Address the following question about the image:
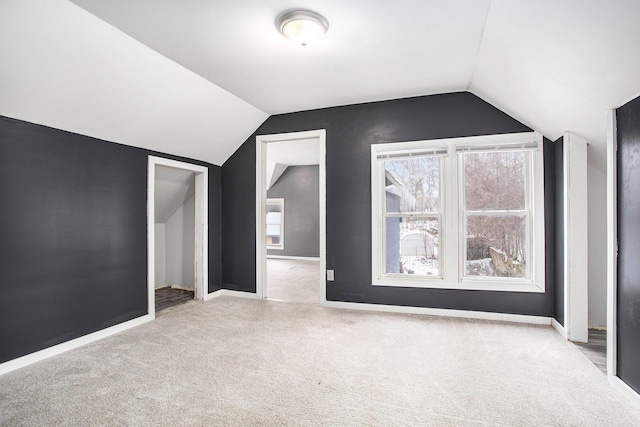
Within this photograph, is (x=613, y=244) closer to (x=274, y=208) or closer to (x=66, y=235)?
(x=66, y=235)

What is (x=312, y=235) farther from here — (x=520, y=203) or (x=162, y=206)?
(x=520, y=203)

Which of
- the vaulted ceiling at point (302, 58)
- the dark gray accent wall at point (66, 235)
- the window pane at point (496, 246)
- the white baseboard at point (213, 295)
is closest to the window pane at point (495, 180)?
the window pane at point (496, 246)

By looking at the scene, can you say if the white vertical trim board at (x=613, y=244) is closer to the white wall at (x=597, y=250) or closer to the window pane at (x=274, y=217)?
the white wall at (x=597, y=250)

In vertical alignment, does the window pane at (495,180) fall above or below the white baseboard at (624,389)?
above

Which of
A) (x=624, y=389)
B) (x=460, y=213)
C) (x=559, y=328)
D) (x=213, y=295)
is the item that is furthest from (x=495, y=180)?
(x=213, y=295)

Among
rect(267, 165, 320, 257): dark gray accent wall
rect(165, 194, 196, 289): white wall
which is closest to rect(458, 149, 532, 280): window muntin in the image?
rect(165, 194, 196, 289): white wall

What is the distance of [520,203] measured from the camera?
11.5 ft

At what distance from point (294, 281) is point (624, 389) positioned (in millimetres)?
4383

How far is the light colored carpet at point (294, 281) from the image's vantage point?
Result: 4625mm

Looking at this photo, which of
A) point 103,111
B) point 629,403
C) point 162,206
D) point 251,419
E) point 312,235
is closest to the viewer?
point 251,419

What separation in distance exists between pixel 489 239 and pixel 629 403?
1.84 meters

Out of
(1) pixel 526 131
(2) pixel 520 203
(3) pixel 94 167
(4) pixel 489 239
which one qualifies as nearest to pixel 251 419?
(3) pixel 94 167

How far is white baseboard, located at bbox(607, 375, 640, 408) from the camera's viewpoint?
6.44 feet

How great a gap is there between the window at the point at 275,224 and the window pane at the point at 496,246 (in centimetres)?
591
